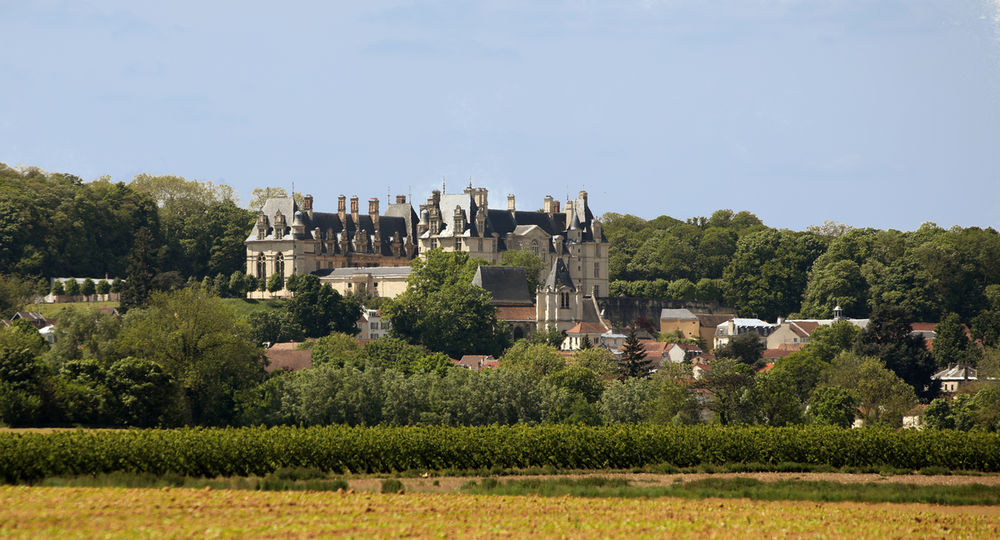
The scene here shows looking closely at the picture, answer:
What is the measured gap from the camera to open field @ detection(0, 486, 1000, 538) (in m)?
34.2

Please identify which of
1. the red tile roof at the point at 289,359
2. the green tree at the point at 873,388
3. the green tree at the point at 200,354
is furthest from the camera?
the red tile roof at the point at 289,359

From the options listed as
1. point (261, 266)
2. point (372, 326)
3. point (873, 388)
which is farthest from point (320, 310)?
point (873, 388)

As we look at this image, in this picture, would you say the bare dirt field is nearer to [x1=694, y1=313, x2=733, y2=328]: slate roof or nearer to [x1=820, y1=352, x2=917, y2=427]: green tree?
[x1=820, y1=352, x2=917, y2=427]: green tree

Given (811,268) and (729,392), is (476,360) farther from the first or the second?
(811,268)

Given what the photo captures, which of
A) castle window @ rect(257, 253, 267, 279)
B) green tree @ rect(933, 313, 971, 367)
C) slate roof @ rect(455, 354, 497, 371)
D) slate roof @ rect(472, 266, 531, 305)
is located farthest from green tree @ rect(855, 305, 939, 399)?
castle window @ rect(257, 253, 267, 279)

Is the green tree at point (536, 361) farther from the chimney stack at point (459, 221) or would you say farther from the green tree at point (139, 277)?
the chimney stack at point (459, 221)

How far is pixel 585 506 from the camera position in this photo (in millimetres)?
41625

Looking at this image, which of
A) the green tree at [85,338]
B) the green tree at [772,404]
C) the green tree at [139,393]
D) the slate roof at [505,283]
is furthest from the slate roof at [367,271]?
the green tree at [139,393]

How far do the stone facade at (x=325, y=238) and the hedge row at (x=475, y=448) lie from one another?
Answer: 82156mm

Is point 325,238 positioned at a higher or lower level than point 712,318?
higher

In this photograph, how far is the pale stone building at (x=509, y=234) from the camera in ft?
481

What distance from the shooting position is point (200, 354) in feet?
261

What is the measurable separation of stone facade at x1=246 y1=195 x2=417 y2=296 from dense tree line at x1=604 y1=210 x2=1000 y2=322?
22152 millimetres

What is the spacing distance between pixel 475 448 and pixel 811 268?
10121 centimetres
